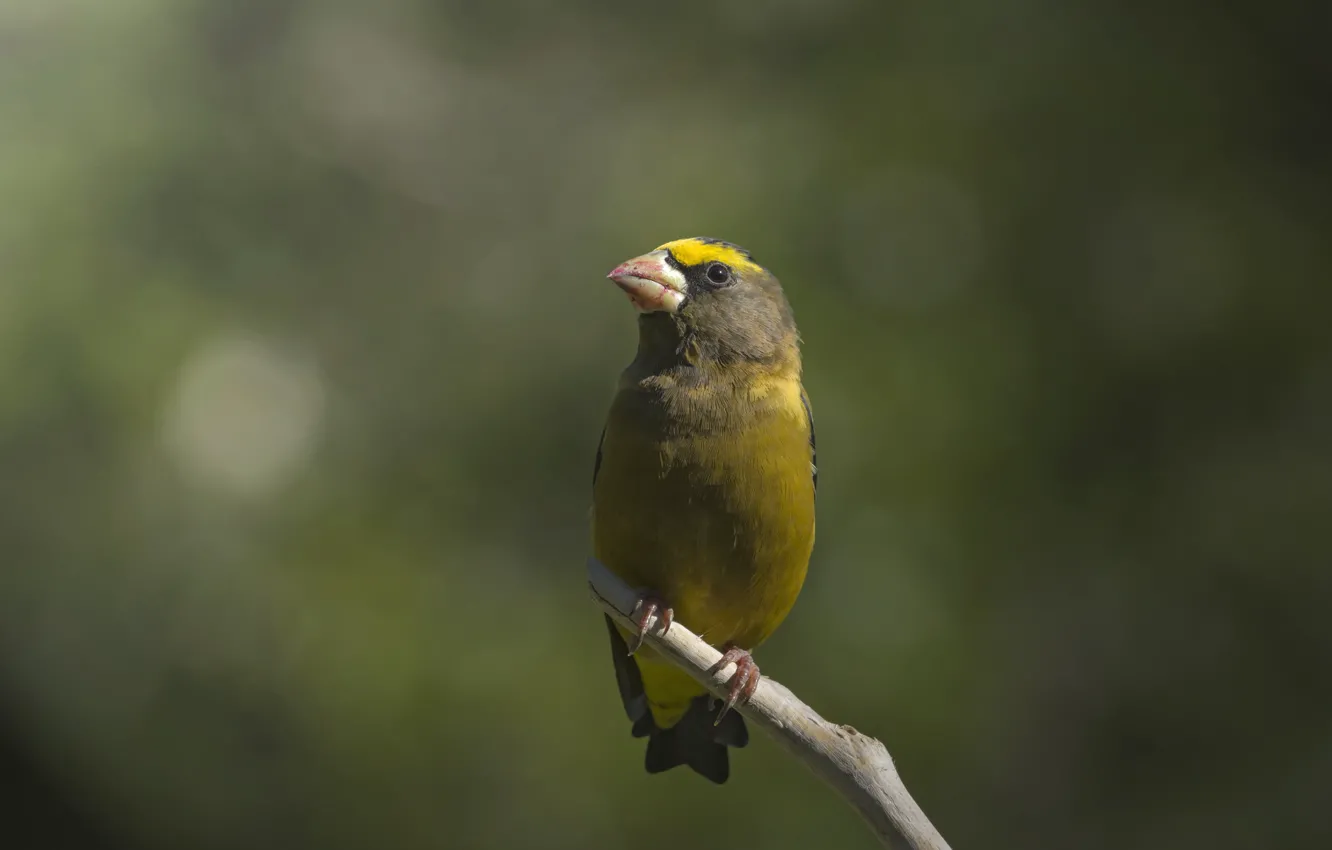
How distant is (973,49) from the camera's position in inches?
260

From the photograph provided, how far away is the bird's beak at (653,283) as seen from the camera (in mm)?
2568

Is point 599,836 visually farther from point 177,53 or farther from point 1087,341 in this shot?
point 177,53

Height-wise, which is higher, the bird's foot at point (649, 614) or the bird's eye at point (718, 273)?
the bird's eye at point (718, 273)

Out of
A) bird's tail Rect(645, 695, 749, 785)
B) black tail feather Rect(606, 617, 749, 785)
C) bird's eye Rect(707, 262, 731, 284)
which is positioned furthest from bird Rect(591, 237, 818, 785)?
bird's tail Rect(645, 695, 749, 785)

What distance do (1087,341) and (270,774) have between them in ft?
14.6

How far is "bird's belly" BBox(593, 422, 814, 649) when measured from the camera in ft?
8.27

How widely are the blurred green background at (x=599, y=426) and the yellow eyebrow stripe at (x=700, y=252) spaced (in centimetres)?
308

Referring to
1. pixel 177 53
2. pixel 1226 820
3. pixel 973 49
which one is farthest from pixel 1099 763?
pixel 177 53

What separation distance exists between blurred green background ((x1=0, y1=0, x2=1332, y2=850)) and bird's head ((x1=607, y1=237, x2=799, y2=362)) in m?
3.03

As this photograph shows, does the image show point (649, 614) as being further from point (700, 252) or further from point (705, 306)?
point (700, 252)

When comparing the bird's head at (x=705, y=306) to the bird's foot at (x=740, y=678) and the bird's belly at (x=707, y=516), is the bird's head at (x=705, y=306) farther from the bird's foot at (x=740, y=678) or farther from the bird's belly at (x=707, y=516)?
the bird's foot at (x=740, y=678)

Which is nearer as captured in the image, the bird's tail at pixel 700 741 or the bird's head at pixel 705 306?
the bird's head at pixel 705 306

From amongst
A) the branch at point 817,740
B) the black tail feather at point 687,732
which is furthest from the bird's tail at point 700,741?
the branch at point 817,740

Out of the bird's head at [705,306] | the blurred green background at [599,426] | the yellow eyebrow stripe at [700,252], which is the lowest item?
the blurred green background at [599,426]
